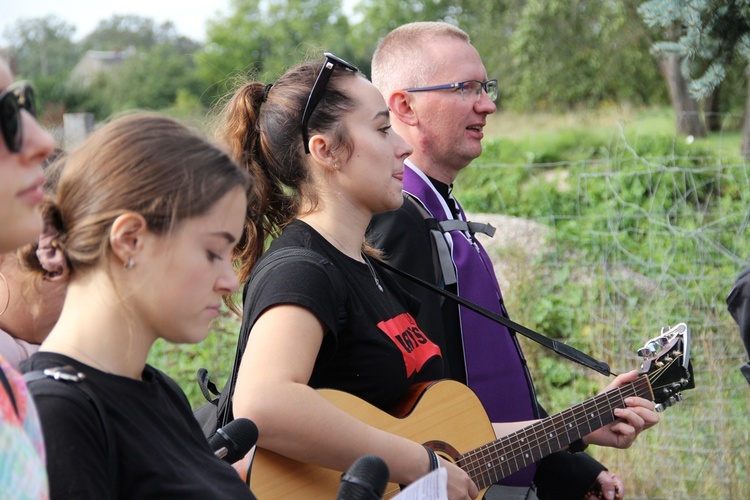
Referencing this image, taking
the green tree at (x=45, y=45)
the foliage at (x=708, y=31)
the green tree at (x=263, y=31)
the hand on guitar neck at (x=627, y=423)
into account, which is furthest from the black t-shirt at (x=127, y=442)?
the green tree at (x=45, y=45)

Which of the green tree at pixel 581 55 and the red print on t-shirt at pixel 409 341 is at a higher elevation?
the red print on t-shirt at pixel 409 341

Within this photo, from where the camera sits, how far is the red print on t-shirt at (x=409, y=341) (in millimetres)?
2221

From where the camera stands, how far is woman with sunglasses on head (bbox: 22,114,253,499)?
1.43 metres

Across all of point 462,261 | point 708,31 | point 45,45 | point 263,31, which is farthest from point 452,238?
point 45,45

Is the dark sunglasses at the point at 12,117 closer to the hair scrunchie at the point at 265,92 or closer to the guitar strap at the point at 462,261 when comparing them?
the hair scrunchie at the point at 265,92

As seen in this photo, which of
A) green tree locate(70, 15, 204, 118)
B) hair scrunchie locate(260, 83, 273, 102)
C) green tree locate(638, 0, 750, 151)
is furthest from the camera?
green tree locate(70, 15, 204, 118)

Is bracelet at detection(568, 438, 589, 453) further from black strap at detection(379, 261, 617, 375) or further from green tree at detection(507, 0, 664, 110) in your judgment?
green tree at detection(507, 0, 664, 110)

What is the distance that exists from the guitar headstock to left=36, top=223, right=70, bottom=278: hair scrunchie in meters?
1.94

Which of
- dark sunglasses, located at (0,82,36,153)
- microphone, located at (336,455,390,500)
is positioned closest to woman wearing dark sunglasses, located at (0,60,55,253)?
dark sunglasses, located at (0,82,36,153)

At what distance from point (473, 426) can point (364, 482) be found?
113 centimetres

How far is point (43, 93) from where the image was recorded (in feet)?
116

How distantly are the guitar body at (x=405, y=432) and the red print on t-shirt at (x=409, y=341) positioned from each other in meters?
0.09

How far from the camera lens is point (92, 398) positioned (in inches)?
55.0

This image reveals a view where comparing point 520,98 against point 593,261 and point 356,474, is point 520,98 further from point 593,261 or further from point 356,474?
point 356,474
